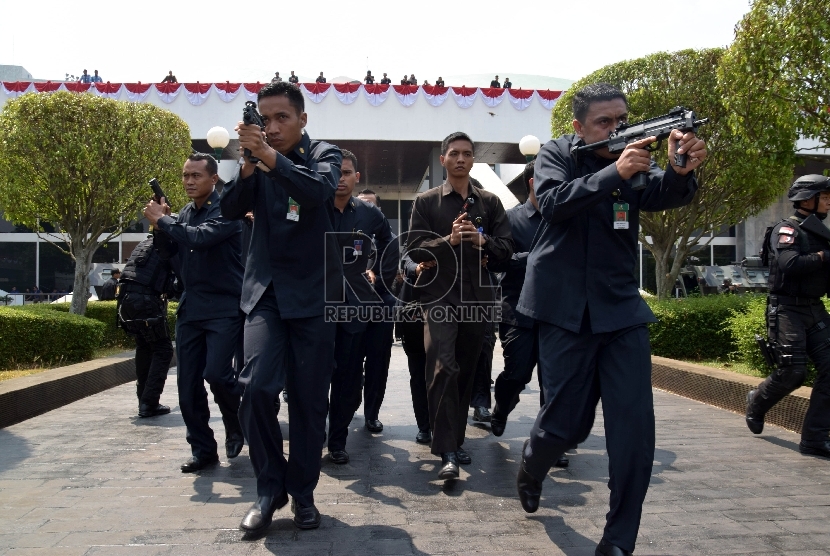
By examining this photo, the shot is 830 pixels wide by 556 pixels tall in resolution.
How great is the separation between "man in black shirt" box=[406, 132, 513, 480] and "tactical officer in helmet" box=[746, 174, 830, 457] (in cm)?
215

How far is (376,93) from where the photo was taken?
22297mm

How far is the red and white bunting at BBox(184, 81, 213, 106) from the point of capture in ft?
72.2

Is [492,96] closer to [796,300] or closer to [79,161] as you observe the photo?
[79,161]

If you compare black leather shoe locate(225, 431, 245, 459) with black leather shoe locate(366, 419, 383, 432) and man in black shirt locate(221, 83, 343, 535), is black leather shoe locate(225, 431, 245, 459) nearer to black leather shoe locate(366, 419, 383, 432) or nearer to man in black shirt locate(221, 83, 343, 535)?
black leather shoe locate(366, 419, 383, 432)

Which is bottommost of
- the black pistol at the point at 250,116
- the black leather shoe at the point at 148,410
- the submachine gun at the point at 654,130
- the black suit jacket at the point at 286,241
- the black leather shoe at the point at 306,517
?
the black leather shoe at the point at 148,410

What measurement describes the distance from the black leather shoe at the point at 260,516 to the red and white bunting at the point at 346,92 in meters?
19.5

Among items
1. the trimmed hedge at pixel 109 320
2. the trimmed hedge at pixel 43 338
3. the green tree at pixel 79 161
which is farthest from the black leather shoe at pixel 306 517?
the green tree at pixel 79 161

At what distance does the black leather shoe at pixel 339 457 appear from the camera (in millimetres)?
5285

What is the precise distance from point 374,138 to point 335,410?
17629 millimetres

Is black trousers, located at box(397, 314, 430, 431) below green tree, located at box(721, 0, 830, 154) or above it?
below

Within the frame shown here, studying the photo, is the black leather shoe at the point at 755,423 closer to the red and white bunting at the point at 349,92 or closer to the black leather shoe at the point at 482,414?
the black leather shoe at the point at 482,414

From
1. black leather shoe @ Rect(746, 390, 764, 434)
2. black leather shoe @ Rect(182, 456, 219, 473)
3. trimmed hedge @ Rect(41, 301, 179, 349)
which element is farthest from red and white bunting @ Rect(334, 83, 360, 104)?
black leather shoe @ Rect(182, 456, 219, 473)

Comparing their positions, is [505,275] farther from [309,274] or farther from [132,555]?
[132,555]

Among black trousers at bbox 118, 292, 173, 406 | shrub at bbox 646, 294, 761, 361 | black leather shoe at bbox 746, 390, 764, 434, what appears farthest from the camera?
shrub at bbox 646, 294, 761, 361
